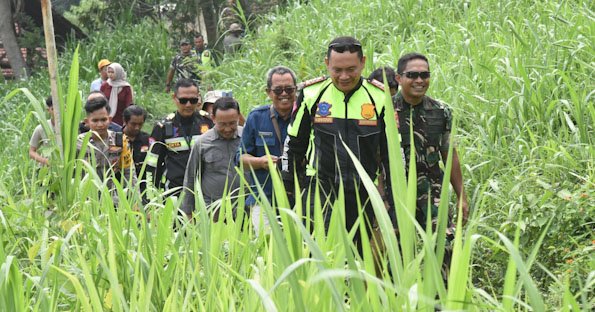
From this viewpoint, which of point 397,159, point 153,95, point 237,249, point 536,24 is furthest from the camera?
point 153,95

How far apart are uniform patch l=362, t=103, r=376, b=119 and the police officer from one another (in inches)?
95.6

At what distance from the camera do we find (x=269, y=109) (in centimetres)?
618

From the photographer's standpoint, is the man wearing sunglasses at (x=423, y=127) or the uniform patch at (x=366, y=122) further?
the man wearing sunglasses at (x=423, y=127)

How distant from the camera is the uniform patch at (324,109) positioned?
16.4 feet

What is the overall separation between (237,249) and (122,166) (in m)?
2.97

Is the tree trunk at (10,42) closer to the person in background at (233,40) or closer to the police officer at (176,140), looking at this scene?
the person in background at (233,40)

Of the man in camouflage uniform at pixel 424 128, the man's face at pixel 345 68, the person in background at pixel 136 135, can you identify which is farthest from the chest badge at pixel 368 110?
the person in background at pixel 136 135

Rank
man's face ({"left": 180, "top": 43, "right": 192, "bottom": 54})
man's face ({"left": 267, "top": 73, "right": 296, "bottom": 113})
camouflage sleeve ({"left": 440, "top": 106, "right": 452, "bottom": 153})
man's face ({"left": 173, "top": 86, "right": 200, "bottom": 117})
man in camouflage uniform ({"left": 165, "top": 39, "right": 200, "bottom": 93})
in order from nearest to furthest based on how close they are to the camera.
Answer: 1. camouflage sleeve ({"left": 440, "top": 106, "right": 452, "bottom": 153})
2. man's face ({"left": 267, "top": 73, "right": 296, "bottom": 113})
3. man's face ({"left": 173, "top": 86, "right": 200, "bottom": 117})
4. man in camouflage uniform ({"left": 165, "top": 39, "right": 200, "bottom": 93})
5. man's face ({"left": 180, "top": 43, "right": 192, "bottom": 54})

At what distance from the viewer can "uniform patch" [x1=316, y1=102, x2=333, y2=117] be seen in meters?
5.01

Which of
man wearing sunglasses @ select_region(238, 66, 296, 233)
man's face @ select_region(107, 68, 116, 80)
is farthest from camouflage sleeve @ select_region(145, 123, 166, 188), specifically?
man's face @ select_region(107, 68, 116, 80)

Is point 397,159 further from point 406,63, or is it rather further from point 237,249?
point 406,63

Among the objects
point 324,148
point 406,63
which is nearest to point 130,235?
point 324,148

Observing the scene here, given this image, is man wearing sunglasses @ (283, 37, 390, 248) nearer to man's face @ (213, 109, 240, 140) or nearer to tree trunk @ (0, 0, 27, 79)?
man's face @ (213, 109, 240, 140)

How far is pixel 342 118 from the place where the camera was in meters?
4.98
